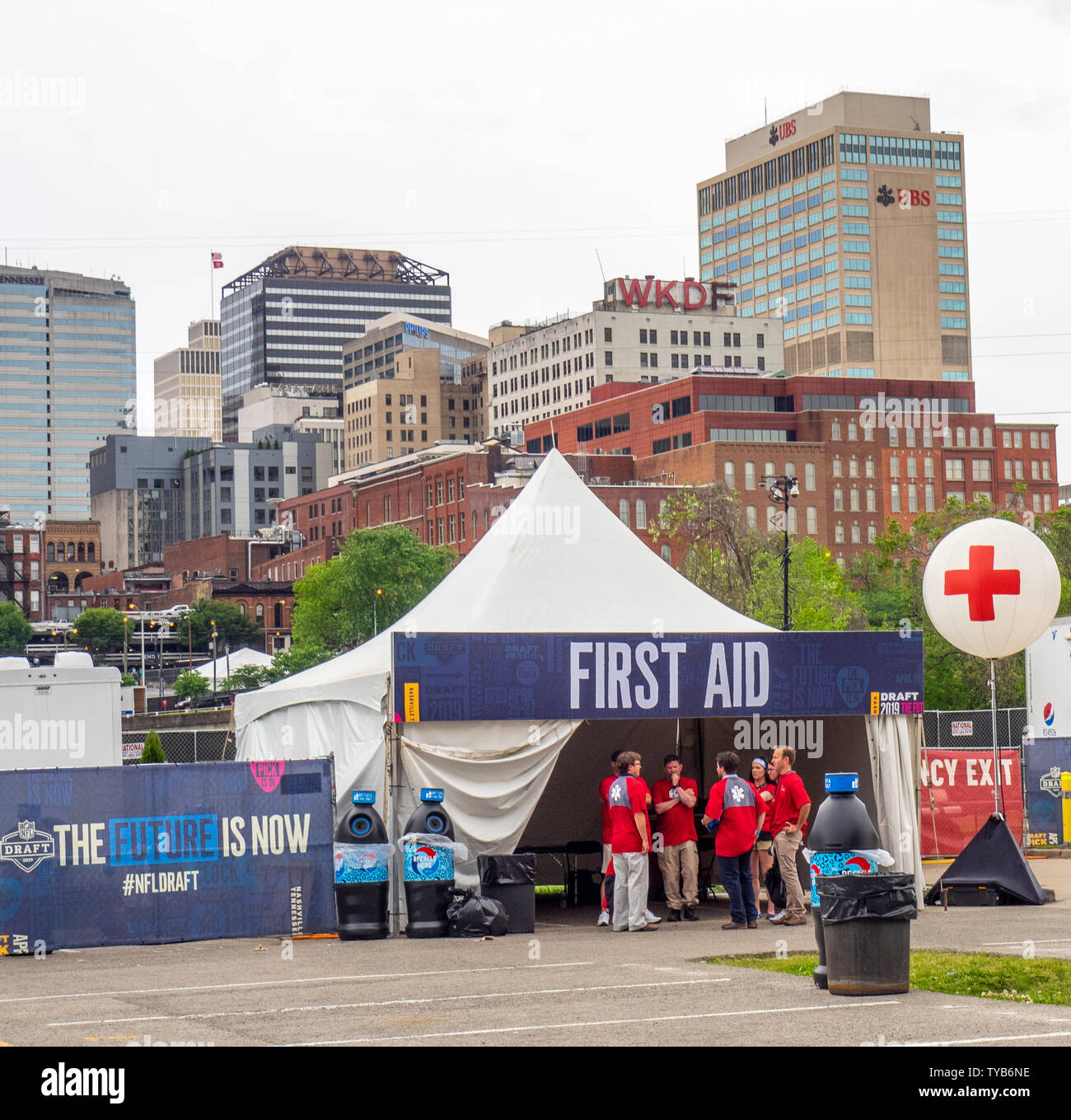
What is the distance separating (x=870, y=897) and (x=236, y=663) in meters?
114

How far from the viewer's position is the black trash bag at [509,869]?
1880 cm

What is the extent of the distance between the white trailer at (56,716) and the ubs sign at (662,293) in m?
162

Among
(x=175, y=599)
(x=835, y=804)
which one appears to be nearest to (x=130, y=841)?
(x=835, y=804)

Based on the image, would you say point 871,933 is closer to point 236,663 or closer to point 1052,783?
point 1052,783

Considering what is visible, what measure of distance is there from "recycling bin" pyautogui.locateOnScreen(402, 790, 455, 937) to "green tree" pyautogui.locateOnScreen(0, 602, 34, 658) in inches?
6442

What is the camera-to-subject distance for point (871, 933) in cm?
1262

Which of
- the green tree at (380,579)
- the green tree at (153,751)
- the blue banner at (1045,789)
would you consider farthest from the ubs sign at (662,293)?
the blue banner at (1045,789)

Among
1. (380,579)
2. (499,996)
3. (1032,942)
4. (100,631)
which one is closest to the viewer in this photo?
(499,996)

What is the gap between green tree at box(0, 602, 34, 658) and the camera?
179625mm

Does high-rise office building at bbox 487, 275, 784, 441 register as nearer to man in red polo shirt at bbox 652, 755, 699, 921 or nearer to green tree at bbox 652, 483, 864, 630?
green tree at bbox 652, 483, 864, 630

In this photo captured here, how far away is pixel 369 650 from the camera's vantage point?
22.8 metres

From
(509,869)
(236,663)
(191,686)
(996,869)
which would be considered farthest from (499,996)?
(191,686)

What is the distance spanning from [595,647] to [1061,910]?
617cm
